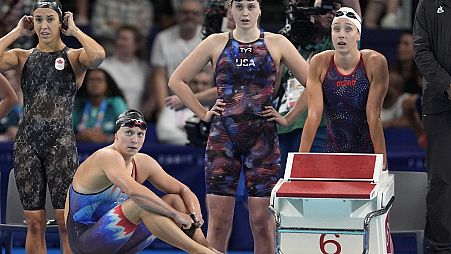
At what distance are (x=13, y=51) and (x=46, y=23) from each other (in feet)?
1.00

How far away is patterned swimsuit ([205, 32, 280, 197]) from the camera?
7477 mm

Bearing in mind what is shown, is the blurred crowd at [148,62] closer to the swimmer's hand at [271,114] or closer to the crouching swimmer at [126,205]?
the swimmer's hand at [271,114]

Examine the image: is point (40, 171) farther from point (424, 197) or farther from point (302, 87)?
point (424, 197)

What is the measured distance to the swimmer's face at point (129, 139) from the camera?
7.23m

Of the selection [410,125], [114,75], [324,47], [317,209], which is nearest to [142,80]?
[114,75]

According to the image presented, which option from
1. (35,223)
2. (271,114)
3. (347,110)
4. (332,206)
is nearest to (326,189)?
(332,206)

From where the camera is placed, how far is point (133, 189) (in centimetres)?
705

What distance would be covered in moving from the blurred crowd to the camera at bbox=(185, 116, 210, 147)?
1.11 metres

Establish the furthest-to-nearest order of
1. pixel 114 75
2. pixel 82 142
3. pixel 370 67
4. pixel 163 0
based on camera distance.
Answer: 1. pixel 163 0
2. pixel 114 75
3. pixel 82 142
4. pixel 370 67

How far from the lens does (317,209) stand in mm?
6605

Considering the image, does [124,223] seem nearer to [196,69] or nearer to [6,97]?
[196,69]

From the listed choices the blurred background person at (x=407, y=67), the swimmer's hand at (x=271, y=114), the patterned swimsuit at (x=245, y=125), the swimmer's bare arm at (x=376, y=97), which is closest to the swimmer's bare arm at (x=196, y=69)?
the patterned swimsuit at (x=245, y=125)

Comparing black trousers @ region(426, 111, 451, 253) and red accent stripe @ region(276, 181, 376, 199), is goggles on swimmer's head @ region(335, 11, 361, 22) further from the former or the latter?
red accent stripe @ region(276, 181, 376, 199)

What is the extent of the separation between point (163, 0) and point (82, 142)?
2.33m
